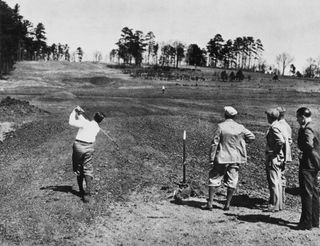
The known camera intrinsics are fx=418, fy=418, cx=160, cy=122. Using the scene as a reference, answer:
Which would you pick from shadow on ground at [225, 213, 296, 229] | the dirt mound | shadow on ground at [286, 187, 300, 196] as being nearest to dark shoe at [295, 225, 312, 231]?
shadow on ground at [225, 213, 296, 229]

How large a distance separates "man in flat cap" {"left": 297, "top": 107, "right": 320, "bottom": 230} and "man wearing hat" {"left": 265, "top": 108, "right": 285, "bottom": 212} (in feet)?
2.82

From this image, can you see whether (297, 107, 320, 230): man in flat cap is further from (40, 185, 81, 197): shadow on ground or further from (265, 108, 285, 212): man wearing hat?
(40, 185, 81, 197): shadow on ground

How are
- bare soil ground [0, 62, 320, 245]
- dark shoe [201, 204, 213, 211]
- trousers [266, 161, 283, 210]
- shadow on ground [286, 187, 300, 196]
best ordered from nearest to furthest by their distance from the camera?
bare soil ground [0, 62, 320, 245] → dark shoe [201, 204, 213, 211] → trousers [266, 161, 283, 210] → shadow on ground [286, 187, 300, 196]

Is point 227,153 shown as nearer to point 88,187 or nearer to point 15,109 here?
point 88,187

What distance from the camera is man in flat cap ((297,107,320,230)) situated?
6.89m

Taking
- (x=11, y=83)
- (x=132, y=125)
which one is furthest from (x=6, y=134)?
(x=11, y=83)

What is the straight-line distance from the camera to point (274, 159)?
26.2ft

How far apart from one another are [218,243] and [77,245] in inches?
84.8

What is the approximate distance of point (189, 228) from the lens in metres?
6.99

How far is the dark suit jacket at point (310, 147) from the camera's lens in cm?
690

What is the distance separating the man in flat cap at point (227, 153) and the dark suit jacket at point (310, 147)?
1117 mm

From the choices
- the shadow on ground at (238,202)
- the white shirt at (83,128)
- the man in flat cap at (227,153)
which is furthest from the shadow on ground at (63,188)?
the man in flat cap at (227,153)

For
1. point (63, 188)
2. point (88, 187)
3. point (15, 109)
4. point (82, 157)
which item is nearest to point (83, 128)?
point (82, 157)

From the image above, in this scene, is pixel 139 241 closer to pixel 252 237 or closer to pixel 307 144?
pixel 252 237
